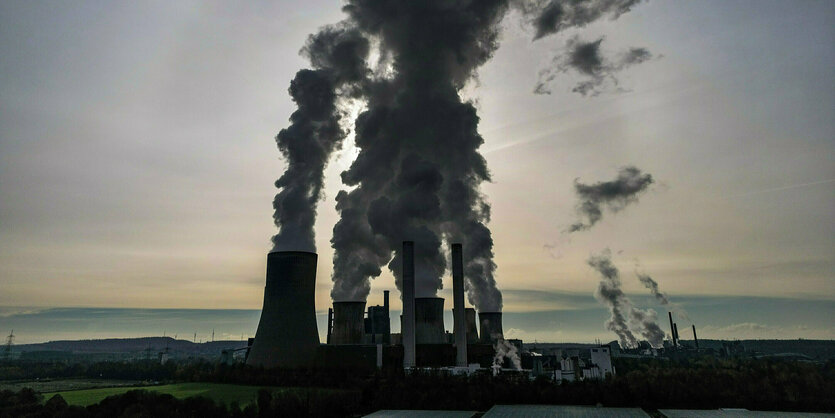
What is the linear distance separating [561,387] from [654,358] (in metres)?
41.6

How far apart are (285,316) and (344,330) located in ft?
24.1

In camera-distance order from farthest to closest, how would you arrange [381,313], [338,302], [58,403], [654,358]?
[654,358], [381,313], [338,302], [58,403]

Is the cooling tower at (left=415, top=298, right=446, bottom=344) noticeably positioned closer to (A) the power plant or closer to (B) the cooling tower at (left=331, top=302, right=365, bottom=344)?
(A) the power plant

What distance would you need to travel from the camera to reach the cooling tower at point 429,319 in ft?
133

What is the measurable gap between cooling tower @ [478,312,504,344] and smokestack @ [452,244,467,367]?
25.6 ft

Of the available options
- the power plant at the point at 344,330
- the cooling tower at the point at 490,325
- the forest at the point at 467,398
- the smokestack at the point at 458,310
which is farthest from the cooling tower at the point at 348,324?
the cooling tower at the point at 490,325

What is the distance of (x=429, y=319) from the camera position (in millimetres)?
40938

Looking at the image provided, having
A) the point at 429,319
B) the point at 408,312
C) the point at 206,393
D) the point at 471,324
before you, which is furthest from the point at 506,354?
the point at 206,393

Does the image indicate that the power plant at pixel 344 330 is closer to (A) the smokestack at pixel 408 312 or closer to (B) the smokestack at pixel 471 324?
(A) the smokestack at pixel 408 312

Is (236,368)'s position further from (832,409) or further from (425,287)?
(832,409)

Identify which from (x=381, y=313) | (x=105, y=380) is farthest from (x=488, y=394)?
(x=105, y=380)

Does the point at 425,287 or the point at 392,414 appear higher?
the point at 425,287

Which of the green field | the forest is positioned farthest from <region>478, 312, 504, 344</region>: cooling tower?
the green field

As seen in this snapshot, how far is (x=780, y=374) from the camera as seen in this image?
1332 inches
